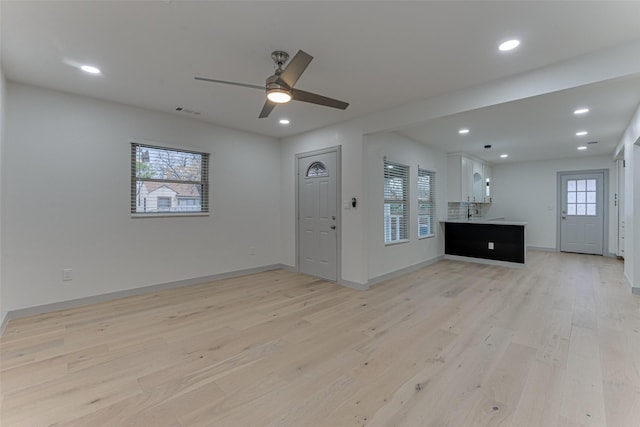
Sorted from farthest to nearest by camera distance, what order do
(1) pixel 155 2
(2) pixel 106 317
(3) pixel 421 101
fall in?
1. (3) pixel 421 101
2. (2) pixel 106 317
3. (1) pixel 155 2

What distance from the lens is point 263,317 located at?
10.5 ft

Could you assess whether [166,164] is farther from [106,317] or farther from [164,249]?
[106,317]

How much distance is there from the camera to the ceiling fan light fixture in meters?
2.39

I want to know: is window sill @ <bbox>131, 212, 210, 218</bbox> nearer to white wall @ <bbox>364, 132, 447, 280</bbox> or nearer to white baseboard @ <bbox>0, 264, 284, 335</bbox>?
white baseboard @ <bbox>0, 264, 284, 335</bbox>

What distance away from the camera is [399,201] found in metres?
5.32

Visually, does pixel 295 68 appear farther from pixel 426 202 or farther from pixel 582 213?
pixel 582 213

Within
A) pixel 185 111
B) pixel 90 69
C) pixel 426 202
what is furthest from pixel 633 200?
pixel 90 69

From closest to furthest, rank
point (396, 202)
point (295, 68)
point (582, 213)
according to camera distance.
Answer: point (295, 68) → point (396, 202) → point (582, 213)

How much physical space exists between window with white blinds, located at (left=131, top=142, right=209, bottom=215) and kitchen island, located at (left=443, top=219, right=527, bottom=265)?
529cm

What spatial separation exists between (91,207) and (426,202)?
5.83 m

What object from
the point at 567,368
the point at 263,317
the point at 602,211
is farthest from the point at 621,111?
the point at 263,317

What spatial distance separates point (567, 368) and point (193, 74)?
166 inches

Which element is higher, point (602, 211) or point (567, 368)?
point (602, 211)

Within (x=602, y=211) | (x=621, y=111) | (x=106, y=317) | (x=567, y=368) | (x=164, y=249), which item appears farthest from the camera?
(x=602, y=211)
